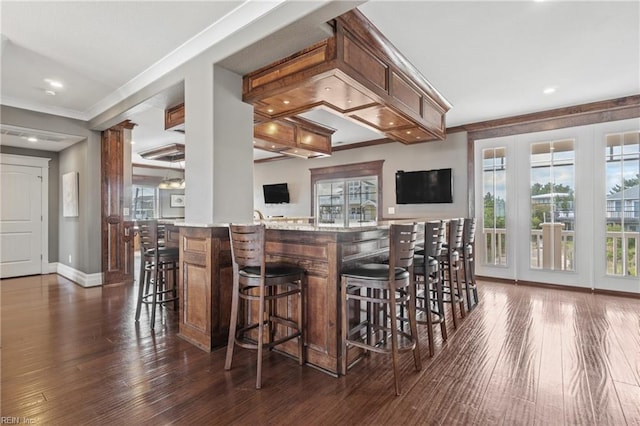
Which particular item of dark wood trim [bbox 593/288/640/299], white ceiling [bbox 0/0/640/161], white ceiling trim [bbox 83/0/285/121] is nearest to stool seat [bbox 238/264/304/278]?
white ceiling [bbox 0/0/640/161]

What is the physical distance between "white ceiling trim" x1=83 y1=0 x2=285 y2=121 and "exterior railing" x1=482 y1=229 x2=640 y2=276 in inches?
196

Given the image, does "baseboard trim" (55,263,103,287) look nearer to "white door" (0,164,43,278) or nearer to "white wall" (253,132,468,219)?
"white door" (0,164,43,278)

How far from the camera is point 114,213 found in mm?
5160

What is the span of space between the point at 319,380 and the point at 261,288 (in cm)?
74

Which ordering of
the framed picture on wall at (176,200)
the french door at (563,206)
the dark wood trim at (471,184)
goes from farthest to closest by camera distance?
the framed picture on wall at (176,200)
the dark wood trim at (471,184)
the french door at (563,206)

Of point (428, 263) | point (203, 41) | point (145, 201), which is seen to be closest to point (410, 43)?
point (203, 41)

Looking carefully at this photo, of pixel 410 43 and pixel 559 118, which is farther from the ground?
pixel 410 43

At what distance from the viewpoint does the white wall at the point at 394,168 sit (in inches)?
224

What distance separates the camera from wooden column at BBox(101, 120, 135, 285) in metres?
5.06

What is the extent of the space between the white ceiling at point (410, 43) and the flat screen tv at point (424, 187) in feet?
5.87

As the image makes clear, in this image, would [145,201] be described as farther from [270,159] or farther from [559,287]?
[559,287]

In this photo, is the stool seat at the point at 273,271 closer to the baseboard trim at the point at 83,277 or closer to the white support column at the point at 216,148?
the white support column at the point at 216,148

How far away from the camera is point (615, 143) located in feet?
14.8

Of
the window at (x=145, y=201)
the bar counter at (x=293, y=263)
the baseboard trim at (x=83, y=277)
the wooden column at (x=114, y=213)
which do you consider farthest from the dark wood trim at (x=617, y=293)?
the window at (x=145, y=201)
